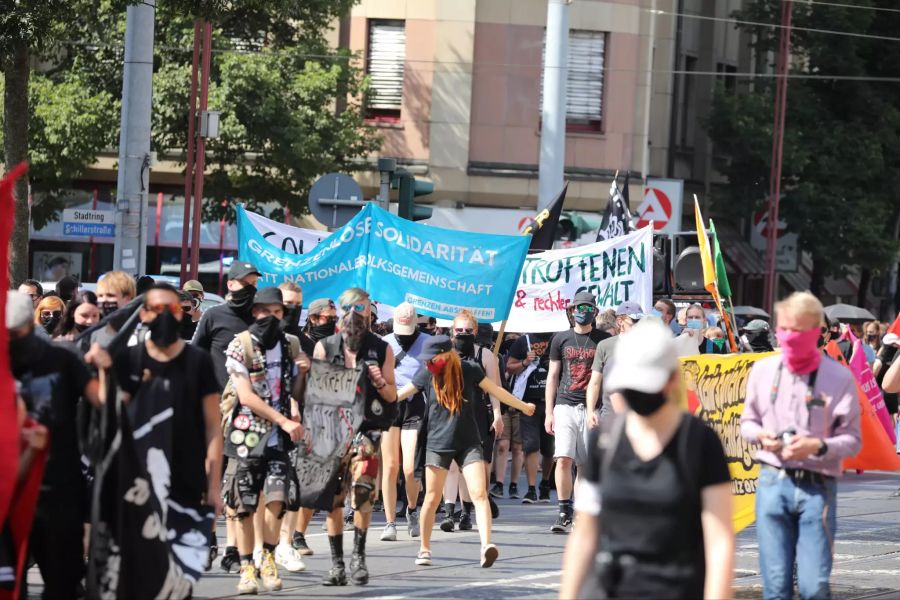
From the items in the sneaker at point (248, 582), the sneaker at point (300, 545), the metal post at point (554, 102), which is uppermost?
the metal post at point (554, 102)

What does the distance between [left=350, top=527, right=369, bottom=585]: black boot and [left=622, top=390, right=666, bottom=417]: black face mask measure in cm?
543

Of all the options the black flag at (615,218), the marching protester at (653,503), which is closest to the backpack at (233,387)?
the marching protester at (653,503)

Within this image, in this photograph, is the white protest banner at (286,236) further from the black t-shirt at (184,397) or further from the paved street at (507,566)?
the black t-shirt at (184,397)

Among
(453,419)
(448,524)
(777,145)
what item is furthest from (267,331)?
(777,145)

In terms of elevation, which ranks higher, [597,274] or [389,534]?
[597,274]

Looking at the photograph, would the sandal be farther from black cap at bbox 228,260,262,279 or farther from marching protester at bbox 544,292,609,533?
marching protester at bbox 544,292,609,533

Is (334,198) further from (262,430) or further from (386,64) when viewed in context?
(386,64)

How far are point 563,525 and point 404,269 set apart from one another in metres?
2.82

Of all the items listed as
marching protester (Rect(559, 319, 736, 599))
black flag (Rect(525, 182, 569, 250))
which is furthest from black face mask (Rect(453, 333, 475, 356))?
marching protester (Rect(559, 319, 736, 599))

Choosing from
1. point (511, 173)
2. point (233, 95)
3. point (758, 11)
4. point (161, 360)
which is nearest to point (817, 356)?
point (161, 360)

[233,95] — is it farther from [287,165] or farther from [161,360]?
[161,360]

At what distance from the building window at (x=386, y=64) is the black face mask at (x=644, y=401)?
94.9 feet

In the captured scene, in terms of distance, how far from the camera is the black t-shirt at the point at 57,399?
24.6 feet

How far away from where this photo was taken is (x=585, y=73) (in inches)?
1366
